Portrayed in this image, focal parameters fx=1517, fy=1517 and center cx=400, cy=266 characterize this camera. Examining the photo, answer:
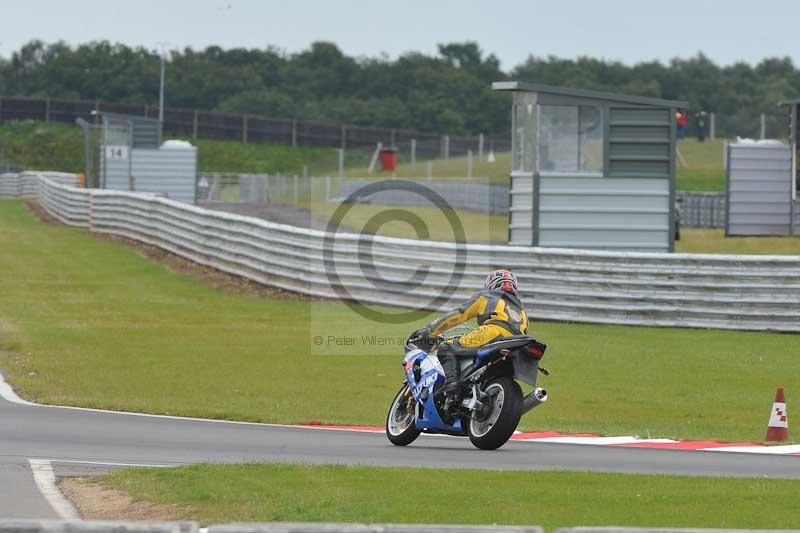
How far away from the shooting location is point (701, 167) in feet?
221

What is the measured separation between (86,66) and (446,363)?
4137 inches

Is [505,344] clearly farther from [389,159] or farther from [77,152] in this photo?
[77,152]

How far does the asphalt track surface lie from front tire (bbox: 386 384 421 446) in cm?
14

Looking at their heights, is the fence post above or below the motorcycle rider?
above

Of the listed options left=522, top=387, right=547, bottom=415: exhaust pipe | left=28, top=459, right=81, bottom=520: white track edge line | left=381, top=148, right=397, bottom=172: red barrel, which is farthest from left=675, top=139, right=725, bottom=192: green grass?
left=28, top=459, right=81, bottom=520: white track edge line

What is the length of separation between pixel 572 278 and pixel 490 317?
34.6 feet

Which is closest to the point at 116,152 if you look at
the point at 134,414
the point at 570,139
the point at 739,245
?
the point at 739,245

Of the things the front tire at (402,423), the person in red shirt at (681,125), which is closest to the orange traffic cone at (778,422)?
the front tire at (402,423)

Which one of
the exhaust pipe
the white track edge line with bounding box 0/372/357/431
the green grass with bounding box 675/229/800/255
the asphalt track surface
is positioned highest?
the green grass with bounding box 675/229/800/255

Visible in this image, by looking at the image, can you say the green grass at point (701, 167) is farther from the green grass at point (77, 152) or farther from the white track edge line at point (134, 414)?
the white track edge line at point (134, 414)

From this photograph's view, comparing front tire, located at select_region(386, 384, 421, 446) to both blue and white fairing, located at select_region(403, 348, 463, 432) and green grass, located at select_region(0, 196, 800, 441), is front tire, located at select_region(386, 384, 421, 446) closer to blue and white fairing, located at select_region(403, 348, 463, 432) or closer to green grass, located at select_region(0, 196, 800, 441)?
blue and white fairing, located at select_region(403, 348, 463, 432)

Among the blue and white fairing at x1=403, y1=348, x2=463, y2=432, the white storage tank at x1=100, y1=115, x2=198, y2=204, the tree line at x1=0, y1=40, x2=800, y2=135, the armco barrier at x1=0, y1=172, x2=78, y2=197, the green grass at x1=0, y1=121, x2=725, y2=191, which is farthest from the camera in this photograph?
the tree line at x1=0, y1=40, x2=800, y2=135

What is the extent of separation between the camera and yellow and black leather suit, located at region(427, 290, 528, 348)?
1257 centimetres

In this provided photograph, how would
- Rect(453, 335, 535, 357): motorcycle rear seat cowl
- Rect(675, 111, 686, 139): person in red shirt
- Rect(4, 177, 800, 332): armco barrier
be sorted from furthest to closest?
Rect(675, 111, 686, 139): person in red shirt < Rect(4, 177, 800, 332): armco barrier < Rect(453, 335, 535, 357): motorcycle rear seat cowl
